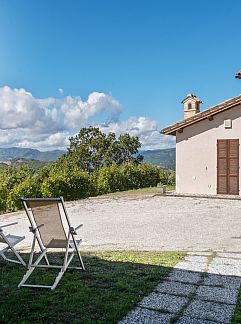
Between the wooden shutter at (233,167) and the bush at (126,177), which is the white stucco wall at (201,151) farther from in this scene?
the bush at (126,177)

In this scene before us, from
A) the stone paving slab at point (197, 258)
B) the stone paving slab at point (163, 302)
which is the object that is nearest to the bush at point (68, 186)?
the stone paving slab at point (197, 258)

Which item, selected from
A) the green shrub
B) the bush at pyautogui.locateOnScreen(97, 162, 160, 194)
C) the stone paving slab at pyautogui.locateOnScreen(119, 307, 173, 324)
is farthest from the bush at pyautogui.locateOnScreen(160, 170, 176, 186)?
the stone paving slab at pyautogui.locateOnScreen(119, 307, 173, 324)

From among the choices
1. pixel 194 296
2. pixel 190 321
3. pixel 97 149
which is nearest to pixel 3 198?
pixel 194 296

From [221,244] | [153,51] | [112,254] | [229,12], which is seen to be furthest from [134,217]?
[153,51]

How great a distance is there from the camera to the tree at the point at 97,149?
38281 millimetres

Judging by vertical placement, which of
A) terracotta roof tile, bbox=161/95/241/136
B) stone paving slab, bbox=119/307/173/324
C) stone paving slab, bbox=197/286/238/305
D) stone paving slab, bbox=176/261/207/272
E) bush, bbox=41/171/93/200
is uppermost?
terracotta roof tile, bbox=161/95/241/136

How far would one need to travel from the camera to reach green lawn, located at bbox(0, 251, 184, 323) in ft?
10.6

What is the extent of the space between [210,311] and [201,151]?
42.1ft

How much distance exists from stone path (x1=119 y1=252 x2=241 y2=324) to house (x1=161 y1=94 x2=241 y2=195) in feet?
33.6

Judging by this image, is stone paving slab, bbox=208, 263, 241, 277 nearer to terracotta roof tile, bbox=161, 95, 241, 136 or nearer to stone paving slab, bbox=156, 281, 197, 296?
stone paving slab, bbox=156, 281, 197, 296

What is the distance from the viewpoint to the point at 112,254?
6.04m

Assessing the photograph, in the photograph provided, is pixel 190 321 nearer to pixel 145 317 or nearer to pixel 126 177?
pixel 145 317

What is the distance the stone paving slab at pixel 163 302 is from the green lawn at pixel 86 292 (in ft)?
0.31

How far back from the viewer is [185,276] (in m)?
4.63
